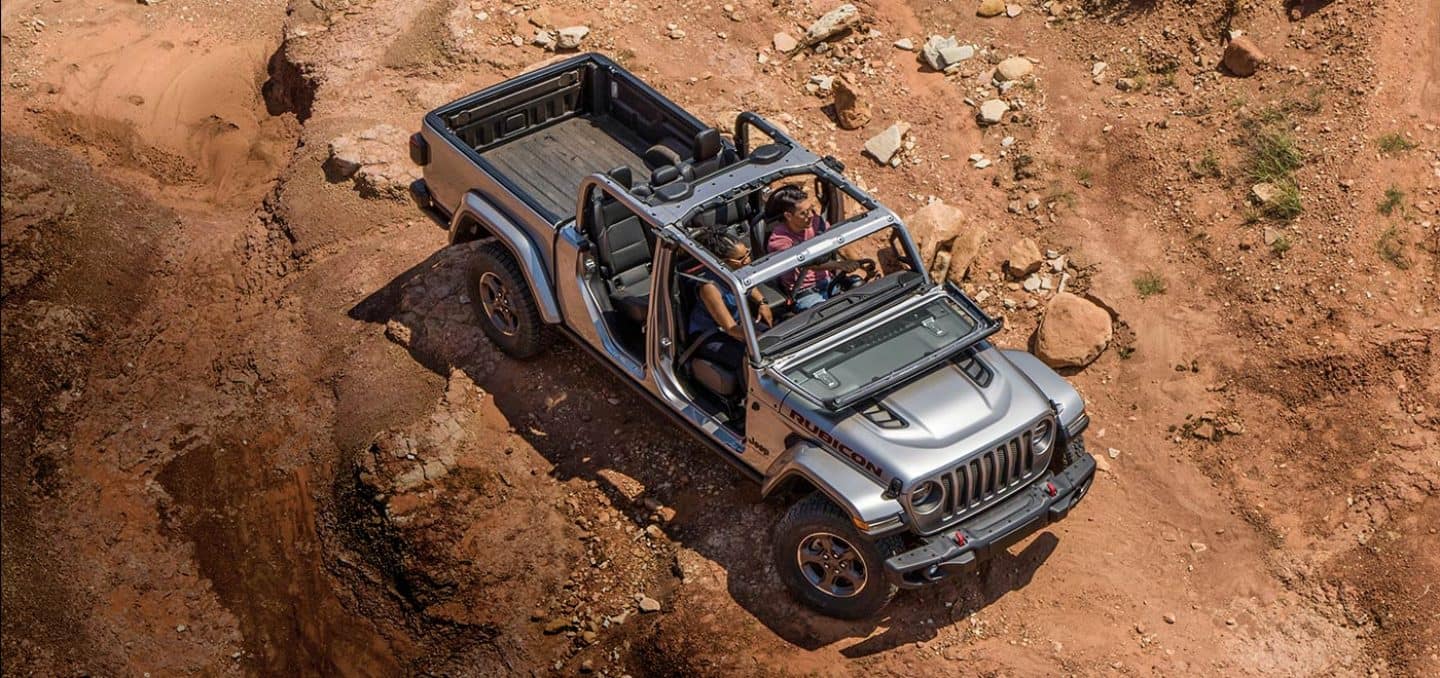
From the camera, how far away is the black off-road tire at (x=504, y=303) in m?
9.38

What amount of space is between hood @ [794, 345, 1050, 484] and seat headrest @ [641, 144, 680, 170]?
258 centimetres

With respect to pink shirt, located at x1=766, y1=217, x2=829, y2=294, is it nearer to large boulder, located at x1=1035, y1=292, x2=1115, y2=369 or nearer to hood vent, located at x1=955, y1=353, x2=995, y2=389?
hood vent, located at x1=955, y1=353, x2=995, y2=389

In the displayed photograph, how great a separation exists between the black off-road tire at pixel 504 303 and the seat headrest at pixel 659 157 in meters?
1.20

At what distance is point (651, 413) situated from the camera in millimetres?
9430

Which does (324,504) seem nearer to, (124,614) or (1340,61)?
(124,614)

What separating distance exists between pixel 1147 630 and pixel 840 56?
20.6 feet

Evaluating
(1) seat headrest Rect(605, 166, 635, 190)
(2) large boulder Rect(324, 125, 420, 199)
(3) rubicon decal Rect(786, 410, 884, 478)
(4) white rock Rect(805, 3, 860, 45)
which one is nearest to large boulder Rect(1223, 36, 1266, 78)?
(4) white rock Rect(805, 3, 860, 45)

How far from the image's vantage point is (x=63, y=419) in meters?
10.5

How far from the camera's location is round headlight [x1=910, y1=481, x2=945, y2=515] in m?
7.43

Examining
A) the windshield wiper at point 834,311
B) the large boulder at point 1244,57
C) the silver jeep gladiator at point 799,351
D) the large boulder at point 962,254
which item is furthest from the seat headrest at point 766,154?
the large boulder at point 1244,57

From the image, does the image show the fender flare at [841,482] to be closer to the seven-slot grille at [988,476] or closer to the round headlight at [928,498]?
the round headlight at [928,498]

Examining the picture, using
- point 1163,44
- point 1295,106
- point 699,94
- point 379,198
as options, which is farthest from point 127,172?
point 1295,106

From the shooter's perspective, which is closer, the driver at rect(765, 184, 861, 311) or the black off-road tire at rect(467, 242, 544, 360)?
the driver at rect(765, 184, 861, 311)

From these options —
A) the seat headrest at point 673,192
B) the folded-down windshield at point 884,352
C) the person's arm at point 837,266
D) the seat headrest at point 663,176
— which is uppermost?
the seat headrest at point 673,192
